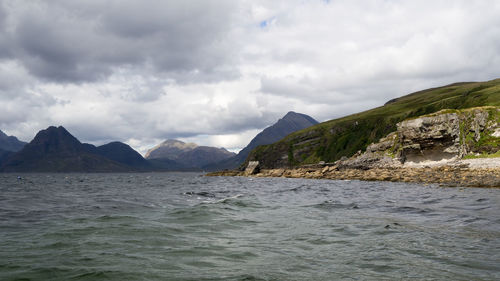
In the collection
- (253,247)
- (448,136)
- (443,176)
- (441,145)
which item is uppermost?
(448,136)

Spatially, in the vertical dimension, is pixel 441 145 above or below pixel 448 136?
below

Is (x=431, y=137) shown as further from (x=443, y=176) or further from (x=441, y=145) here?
(x=443, y=176)

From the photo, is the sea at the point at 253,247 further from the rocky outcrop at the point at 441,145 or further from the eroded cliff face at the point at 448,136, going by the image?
the eroded cliff face at the point at 448,136

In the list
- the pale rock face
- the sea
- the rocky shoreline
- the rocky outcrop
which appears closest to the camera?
the sea

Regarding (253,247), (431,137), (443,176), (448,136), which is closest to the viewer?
(253,247)

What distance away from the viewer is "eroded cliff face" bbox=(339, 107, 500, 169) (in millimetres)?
74500

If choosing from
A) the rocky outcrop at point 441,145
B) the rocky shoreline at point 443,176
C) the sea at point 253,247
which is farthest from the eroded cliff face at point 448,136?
the sea at point 253,247

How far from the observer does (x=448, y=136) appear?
8300 cm

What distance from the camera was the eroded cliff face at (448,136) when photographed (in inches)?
2933

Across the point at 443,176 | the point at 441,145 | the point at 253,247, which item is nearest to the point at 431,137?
the point at 441,145

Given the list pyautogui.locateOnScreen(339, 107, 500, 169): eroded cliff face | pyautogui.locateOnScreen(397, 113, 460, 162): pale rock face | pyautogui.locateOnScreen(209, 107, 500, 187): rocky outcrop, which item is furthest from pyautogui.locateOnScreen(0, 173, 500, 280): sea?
pyautogui.locateOnScreen(397, 113, 460, 162): pale rock face

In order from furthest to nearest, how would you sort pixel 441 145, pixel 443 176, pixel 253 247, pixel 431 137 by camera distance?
pixel 431 137, pixel 441 145, pixel 443 176, pixel 253 247

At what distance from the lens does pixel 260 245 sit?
1209 centimetres

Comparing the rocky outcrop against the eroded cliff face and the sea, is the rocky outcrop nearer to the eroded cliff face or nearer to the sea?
the eroded cliff face
